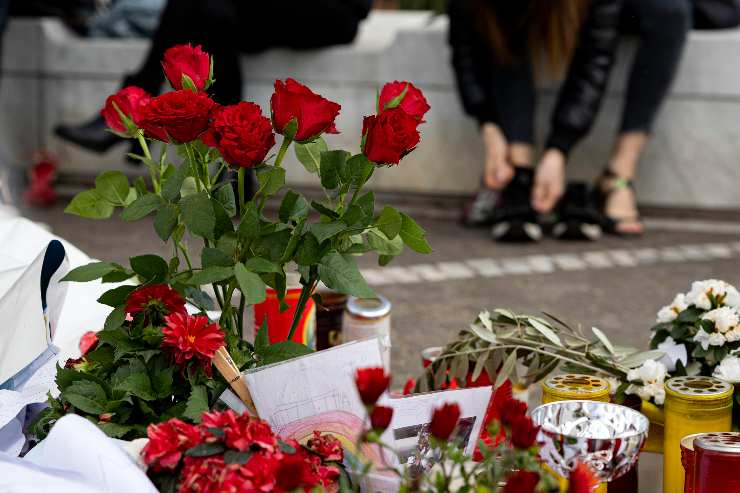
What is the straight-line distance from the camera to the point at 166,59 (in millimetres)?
1288

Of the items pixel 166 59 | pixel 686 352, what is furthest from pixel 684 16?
pixel 166 59

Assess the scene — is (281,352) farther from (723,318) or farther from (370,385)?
(723,318)

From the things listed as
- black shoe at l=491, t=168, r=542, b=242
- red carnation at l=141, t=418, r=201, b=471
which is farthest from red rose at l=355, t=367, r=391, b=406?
black shoe at l=491, t=168, r=542, b=242

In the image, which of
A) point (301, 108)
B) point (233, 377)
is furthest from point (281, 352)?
point (301, 108)

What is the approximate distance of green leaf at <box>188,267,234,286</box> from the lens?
1241 millimetres

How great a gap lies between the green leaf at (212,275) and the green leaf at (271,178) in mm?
108

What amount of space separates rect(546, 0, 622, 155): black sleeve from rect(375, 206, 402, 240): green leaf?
3.06 m

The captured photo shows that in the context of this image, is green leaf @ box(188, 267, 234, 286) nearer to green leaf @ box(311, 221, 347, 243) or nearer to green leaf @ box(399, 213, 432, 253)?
green leaf @ box(311, 221, 347, 243)

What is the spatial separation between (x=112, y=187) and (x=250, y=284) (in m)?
0.27

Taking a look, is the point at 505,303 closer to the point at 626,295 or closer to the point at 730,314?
the point at 626,295

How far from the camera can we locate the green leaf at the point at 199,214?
127 centimetres

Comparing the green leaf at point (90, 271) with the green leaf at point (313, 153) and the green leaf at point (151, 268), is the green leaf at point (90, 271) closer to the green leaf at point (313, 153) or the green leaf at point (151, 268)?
the green leaf at point (151, 268)

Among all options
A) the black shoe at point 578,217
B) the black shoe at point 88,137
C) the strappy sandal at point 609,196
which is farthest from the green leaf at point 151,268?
the black shoe at point 88,137

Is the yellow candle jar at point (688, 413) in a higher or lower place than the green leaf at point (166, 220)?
lower
